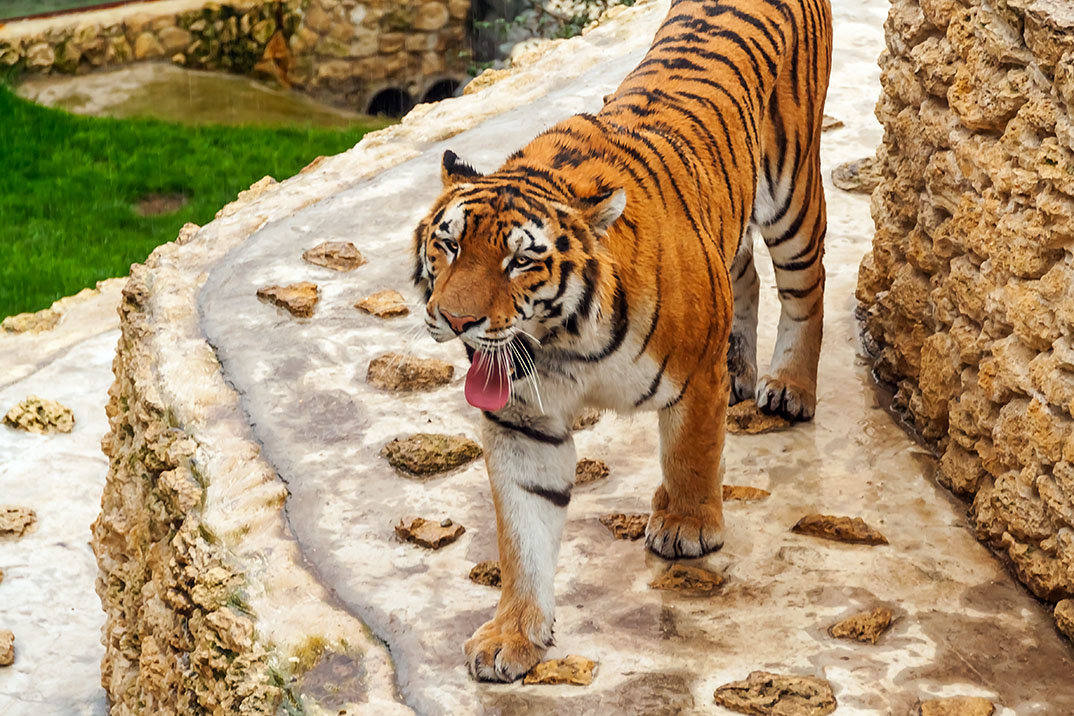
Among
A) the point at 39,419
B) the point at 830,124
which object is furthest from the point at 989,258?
the point at 39,419

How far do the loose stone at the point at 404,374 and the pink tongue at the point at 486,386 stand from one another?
148 centimetres

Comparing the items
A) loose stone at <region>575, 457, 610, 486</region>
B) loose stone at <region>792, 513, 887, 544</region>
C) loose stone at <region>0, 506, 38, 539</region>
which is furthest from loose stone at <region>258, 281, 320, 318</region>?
loose stone at <region>792, 513, 887, 544</region>

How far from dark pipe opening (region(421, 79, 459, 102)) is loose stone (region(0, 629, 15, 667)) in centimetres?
782

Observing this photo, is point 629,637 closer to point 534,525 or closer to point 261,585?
point 534,525

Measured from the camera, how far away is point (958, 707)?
2.94 m

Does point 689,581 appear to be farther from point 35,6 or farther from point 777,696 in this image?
point 35,6

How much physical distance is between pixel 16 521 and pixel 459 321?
141 inches

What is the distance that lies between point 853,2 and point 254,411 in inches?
171

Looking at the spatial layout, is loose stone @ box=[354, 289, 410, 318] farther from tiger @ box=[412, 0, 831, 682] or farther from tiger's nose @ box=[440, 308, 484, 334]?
tiger's nose @ box=[440, 308, 484, 334]

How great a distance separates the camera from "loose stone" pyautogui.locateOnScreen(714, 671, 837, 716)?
9.67 feet

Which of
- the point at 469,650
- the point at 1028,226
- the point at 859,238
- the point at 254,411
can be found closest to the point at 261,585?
the point at 469,650

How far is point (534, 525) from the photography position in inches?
121

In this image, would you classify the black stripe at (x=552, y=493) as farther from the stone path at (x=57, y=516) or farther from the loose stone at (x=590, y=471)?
the stone path at (x=57, y=516)

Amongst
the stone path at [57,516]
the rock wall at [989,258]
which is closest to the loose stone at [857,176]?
the rock wall at [989,258]
